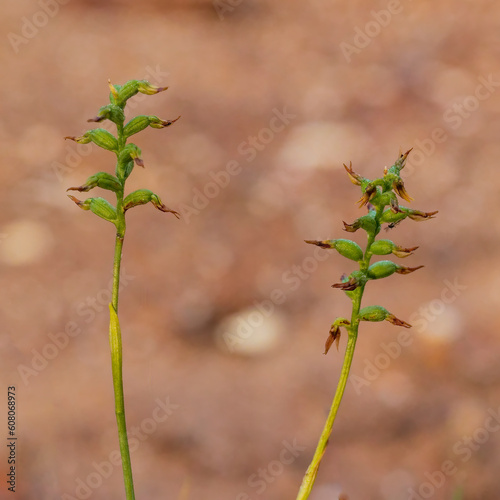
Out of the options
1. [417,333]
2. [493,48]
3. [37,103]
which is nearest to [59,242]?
[37,103]

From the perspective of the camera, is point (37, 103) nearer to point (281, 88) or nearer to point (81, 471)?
point (281, 88)
